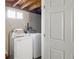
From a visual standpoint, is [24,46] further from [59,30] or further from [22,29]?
[59,30]

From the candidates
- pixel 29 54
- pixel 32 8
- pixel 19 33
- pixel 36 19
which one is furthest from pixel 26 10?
pixel 29 54

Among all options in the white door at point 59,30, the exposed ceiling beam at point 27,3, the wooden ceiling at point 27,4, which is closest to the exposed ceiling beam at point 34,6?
the wooden ceiling at point 27,4

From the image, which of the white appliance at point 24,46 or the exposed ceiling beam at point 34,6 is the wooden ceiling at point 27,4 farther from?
the white appliance at point 24,46

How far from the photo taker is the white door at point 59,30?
191cm

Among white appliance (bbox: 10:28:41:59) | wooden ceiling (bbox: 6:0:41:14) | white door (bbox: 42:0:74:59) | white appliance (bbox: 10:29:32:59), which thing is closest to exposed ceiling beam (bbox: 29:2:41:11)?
wooden ceiling (bbox: 6:0:41:14)

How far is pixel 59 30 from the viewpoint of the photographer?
6.88 feet

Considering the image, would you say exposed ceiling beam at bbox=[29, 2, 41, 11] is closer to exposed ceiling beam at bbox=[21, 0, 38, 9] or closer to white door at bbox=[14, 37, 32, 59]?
exposed ceiling beam at bbox=[21, 0, 38, 9]

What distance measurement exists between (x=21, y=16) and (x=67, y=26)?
8.70 ft

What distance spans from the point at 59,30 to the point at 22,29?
2.20m

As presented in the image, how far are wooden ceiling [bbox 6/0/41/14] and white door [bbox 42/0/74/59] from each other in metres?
1.68

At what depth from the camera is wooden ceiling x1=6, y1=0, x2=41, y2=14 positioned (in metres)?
3.69

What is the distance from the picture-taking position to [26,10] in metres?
4.36

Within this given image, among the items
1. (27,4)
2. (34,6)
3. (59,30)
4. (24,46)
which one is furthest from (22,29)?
(59,30)

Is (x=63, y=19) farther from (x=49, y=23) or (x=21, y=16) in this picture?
(x=21, y=16)
